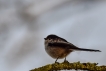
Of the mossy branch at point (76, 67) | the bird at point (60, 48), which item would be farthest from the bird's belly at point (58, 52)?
the mossy branch at point (76, 67)

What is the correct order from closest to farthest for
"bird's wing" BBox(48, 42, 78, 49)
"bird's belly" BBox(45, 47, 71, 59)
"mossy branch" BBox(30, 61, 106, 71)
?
1. "mossy branch" BBox(30, 61, 106, 71)
2. "bird's wing" BBox(48, 42, 78, 49)
3. "bird's belly" BBox(45, 47, 71, 59)

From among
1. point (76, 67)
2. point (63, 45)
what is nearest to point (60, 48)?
point (63, 45)

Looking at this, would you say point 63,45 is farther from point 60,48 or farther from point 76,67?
point 76,67

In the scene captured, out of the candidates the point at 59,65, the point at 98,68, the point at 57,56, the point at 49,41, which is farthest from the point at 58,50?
the point at 98,68

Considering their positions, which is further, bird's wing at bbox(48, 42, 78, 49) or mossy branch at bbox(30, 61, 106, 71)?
bird's wing at bbox(48, 42, 78, 49)

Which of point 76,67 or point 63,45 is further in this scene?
point 63,45

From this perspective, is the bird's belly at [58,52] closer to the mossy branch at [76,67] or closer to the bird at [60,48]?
the bird at [60,48]

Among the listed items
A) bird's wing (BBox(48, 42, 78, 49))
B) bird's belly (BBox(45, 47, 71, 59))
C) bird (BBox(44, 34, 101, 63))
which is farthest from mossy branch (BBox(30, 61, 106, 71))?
bird's belly (BBox(45, 47, 71, 59))

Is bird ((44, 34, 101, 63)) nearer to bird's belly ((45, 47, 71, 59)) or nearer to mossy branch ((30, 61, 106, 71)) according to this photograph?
bird's belly ((45, 47, 71, 59))

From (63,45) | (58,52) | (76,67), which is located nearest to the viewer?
(76,67)

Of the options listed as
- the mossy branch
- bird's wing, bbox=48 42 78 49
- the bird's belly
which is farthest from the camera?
the bird's belly

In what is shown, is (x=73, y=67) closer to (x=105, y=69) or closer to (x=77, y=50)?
(x=105, y=69)

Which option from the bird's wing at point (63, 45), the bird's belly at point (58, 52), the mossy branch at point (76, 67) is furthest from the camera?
the bird's belly at point (58, 52)
